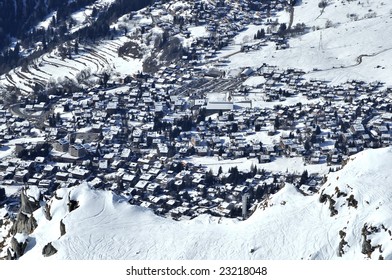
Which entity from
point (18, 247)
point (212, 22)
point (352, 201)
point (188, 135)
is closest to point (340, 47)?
point (212, 22)

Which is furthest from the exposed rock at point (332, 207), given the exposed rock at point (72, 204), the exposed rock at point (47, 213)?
the exposed rock at point (47, 213)

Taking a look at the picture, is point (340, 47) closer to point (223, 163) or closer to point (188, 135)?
point (188, 135)

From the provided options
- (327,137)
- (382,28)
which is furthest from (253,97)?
(382,28)

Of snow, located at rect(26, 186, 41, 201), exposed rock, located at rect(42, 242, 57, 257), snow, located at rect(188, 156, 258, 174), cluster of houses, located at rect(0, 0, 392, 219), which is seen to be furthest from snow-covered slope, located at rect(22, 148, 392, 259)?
snow, located at rect(188, 156, 258, 174)

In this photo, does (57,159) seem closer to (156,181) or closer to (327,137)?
(156,181)

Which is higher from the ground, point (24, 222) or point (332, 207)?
point (332, 207)
